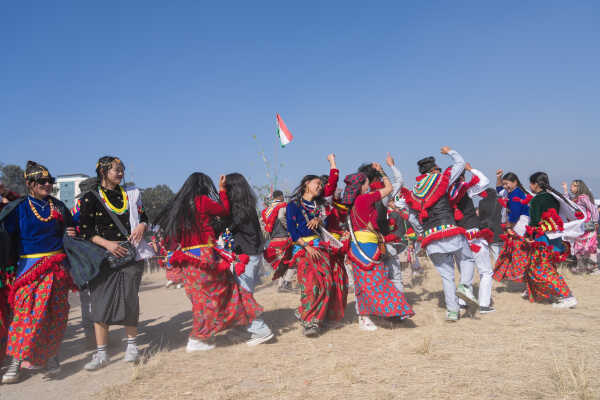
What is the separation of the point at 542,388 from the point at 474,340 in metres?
1.21

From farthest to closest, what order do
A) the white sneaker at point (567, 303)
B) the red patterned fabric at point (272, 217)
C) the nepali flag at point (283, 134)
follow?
the nepali flag at point (283, 134) → the red patterned fabric at point (272, 217) → the white sneaker at point (567, 303)

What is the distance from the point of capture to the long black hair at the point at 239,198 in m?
4.55

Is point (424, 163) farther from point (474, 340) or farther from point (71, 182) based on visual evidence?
point (71, 182)

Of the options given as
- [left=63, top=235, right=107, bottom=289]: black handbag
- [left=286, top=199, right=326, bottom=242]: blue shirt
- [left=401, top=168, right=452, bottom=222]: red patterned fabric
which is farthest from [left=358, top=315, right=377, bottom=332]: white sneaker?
[left=63, top=235, right=107, bottom=289]: black handbag

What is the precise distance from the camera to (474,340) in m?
3.94

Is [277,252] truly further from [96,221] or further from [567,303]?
[567,303]

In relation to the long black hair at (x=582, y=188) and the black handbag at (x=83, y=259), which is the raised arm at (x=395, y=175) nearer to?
the black handbag at (x=83, y=259)

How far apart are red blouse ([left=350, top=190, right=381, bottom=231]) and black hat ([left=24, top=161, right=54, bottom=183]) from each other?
11.0 ft

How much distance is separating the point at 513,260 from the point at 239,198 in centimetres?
418

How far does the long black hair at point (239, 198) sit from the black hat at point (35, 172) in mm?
1866

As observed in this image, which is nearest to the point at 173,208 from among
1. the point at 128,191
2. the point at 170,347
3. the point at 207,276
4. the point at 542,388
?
the point at 128,191

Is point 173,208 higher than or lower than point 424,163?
lower

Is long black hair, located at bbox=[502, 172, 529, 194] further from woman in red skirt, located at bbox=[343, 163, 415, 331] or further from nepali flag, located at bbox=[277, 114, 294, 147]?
nepali flag, located at bbox=[277, 114, 294, 147]

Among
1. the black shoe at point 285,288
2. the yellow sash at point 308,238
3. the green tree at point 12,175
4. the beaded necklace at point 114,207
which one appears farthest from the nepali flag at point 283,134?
the green tree at point 12,175
